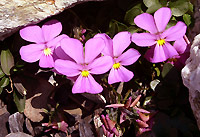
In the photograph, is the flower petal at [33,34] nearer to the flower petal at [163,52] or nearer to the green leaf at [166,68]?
the flower petal at [163,52]

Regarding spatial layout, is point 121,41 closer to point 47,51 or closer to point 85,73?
point 85,73

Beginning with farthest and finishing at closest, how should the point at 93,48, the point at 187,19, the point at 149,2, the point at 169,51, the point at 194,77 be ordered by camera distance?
the point at 187,19 → the point at 149,2 → the point at 169,51 → the point at 93,48 → the point at 194,77

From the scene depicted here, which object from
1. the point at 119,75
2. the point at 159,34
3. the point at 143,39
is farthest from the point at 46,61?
the point at 159,34

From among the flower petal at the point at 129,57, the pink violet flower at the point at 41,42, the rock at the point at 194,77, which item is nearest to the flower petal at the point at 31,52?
the pink violet flower at the point at 41,42

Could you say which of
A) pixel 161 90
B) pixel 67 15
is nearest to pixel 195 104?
pixel 161 90

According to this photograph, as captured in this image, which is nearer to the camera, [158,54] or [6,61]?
[158,54]

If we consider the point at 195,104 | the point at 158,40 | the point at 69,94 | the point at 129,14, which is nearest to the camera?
the point at 195,104

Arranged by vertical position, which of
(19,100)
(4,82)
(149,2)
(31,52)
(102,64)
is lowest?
(19,100)

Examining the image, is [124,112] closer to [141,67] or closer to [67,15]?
[141,67]
